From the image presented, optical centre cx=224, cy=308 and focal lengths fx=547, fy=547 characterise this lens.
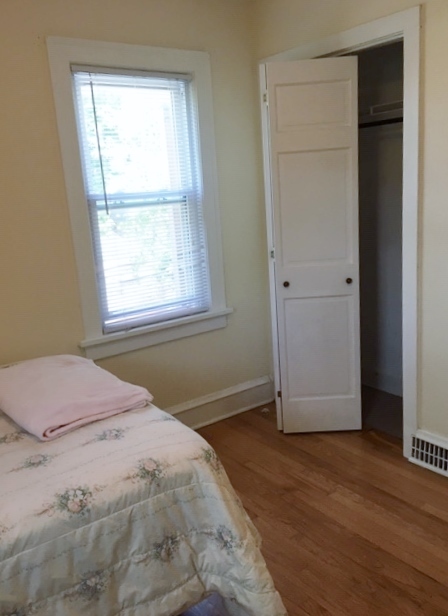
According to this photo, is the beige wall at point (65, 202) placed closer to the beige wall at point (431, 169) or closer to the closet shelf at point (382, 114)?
the beige wall at point (431, 169)

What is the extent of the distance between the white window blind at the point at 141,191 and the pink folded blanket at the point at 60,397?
2.46 ft

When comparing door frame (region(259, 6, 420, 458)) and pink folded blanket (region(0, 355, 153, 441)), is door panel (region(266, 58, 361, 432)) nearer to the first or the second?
door frame (region(259, 6, 420, 458))

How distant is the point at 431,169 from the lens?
8.30 ft

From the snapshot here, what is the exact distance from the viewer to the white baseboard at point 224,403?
333 centimetres

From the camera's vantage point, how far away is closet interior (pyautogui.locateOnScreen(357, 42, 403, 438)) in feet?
11.1

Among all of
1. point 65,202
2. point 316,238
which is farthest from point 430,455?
point 65,202

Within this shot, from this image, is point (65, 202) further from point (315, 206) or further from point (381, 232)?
point (381, 232)

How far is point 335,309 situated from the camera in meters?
3.07

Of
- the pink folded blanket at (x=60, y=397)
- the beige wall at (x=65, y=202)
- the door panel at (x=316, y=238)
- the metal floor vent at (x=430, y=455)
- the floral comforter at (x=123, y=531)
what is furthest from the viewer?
the door panel at (x=316, y=238)

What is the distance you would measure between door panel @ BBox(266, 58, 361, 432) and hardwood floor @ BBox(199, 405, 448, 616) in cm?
24

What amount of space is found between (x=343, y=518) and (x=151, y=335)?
139 centimetres

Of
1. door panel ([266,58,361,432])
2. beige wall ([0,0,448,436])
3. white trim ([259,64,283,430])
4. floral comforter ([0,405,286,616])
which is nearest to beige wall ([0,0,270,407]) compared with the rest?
beige wall ([0,0,448,436])

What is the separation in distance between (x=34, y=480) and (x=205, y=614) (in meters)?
0.86

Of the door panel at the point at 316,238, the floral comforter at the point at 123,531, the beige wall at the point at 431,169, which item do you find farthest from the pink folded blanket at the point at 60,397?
the beige wall at the point at 431,169
